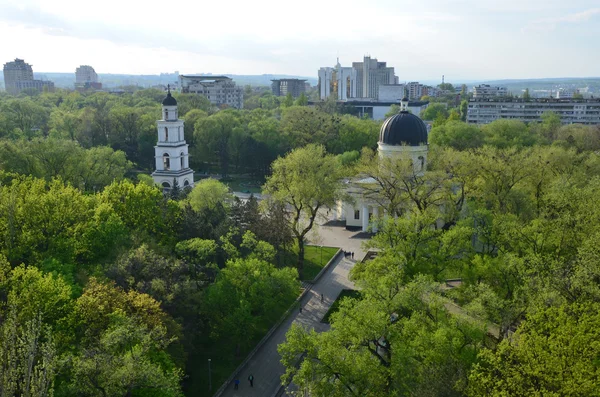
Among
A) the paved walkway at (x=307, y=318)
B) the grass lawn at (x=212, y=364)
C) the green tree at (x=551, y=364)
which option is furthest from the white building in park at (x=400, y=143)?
the green tree at (x=551, y=364)

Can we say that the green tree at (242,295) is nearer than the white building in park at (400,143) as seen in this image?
Yes

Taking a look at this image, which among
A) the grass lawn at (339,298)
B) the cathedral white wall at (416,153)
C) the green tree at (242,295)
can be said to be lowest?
the grass lawn at (339,298)

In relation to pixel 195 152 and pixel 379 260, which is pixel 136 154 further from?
pixel 379 260

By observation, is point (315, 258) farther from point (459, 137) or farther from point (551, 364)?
point (459, 137)

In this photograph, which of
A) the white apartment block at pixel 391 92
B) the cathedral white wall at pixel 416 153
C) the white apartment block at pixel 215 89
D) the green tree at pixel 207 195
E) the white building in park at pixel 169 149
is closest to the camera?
the green tree at pixel 207 195

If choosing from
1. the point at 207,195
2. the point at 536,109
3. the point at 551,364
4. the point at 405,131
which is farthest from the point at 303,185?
the point at 536,109

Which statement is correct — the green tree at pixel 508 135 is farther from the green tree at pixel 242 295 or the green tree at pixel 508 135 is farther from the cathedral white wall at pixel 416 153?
the green tree at pixel 242 295

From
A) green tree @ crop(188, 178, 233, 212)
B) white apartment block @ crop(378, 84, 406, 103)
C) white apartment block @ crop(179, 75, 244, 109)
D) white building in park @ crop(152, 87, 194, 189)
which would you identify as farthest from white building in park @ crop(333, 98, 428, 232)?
white apartment block @ crop(378, 84, 406, 103)
